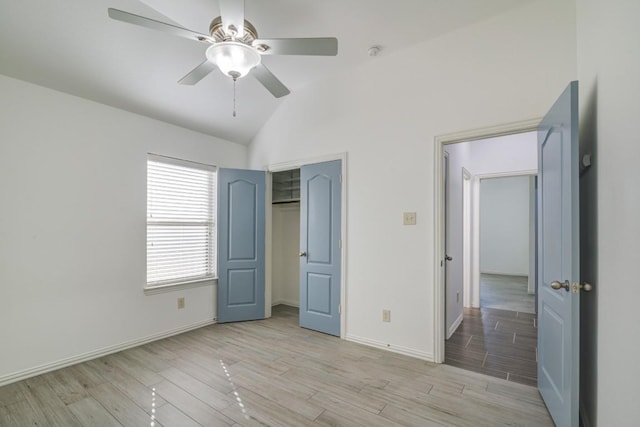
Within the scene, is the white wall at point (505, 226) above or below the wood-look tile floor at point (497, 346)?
above

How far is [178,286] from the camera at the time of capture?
11.5ft

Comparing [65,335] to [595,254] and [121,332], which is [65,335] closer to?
[121,332]

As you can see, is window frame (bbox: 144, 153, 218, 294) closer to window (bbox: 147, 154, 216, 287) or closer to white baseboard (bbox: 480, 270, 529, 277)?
window (bbox: 147, 154, 216, 287)

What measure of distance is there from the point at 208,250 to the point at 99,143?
176cm

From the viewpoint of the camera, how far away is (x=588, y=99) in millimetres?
1696

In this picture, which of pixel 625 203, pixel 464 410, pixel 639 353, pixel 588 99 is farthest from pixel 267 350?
pixel 588 99

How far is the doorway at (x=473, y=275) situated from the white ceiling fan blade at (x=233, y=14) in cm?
198

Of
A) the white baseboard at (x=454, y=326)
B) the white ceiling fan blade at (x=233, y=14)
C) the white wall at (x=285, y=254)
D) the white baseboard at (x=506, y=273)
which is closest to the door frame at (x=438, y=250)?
the white baseboard at (x=454, y=326)

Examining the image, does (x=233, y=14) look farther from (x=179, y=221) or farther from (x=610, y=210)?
(x=179, y=221)

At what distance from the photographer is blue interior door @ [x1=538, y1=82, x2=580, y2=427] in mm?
1515

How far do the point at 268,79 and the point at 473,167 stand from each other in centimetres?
383

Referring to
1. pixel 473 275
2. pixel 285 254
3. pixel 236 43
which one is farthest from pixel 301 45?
pixel 473 275

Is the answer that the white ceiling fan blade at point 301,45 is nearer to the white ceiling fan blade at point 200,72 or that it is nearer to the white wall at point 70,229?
the white ceiling fan blade at point 200,72

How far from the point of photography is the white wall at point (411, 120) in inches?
88.0
